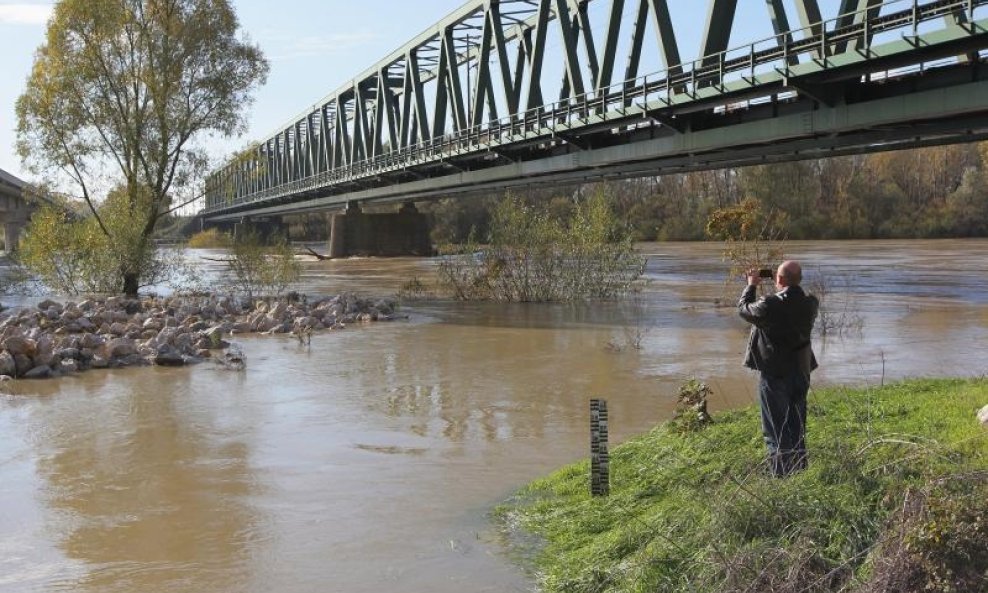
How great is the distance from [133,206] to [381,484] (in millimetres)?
25365

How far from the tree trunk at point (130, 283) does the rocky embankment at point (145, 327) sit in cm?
205

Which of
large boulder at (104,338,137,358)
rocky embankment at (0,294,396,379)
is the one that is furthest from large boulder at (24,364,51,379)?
large boulder at (104,338,137,358)

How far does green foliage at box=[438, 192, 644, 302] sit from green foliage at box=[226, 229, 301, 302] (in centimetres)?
651

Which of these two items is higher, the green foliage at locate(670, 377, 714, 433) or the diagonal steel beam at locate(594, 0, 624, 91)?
the diagonal steel beam at locate(594, 0, 624, 91)

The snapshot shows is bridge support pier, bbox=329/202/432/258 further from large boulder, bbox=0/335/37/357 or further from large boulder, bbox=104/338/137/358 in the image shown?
large boulder, bbox=0/335/37/357

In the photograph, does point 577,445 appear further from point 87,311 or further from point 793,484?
point 87,311

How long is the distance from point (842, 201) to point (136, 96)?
82043mm

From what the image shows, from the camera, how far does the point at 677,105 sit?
90.7ft

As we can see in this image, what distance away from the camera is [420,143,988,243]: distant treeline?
90688 millimetres

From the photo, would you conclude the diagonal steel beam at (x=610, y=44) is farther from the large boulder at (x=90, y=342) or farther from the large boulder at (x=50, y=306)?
the large boulder at (x=90, y=342)

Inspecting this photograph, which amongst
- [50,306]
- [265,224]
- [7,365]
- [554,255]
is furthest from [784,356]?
[265,224]

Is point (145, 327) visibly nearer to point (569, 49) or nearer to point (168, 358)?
point (168, 358)

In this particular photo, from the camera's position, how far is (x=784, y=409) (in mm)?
6625

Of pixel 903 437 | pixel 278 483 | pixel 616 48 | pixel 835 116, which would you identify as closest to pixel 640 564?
pixel 903 437
